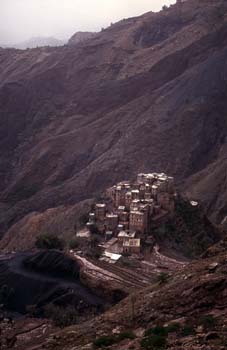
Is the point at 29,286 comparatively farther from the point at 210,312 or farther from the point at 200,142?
the point at 200,142

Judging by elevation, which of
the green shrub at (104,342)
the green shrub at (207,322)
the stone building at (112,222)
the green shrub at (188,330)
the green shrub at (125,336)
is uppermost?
the green shrub at (207,322)

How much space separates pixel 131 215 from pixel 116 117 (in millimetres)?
35051

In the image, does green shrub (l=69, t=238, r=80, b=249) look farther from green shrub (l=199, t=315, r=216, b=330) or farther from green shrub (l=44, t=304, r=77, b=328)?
green shrub (l=199, t=315, r=216, b=330)

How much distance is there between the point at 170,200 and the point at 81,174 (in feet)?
81.9

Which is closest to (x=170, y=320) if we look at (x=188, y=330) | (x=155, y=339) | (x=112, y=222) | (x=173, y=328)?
(x=173, y=328)

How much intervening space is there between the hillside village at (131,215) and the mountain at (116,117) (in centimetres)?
1132

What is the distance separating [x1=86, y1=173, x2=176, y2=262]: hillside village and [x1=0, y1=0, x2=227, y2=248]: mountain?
1132cm

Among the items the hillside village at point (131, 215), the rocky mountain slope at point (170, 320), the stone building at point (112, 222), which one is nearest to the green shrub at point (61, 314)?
the rocky mountain slope at point (170, 320)

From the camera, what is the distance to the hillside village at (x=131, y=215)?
28.1 meters

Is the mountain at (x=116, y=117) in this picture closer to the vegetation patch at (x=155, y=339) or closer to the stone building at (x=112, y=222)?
the stone building at (x=112, y=222)

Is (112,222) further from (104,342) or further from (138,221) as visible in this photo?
(104,342)

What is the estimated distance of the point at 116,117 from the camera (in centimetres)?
6328

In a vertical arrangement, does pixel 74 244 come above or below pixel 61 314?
above

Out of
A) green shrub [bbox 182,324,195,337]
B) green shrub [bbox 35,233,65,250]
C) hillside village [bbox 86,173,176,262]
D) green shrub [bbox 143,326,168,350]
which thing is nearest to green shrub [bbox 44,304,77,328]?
hillside village [bbox 86,173,176,262]
